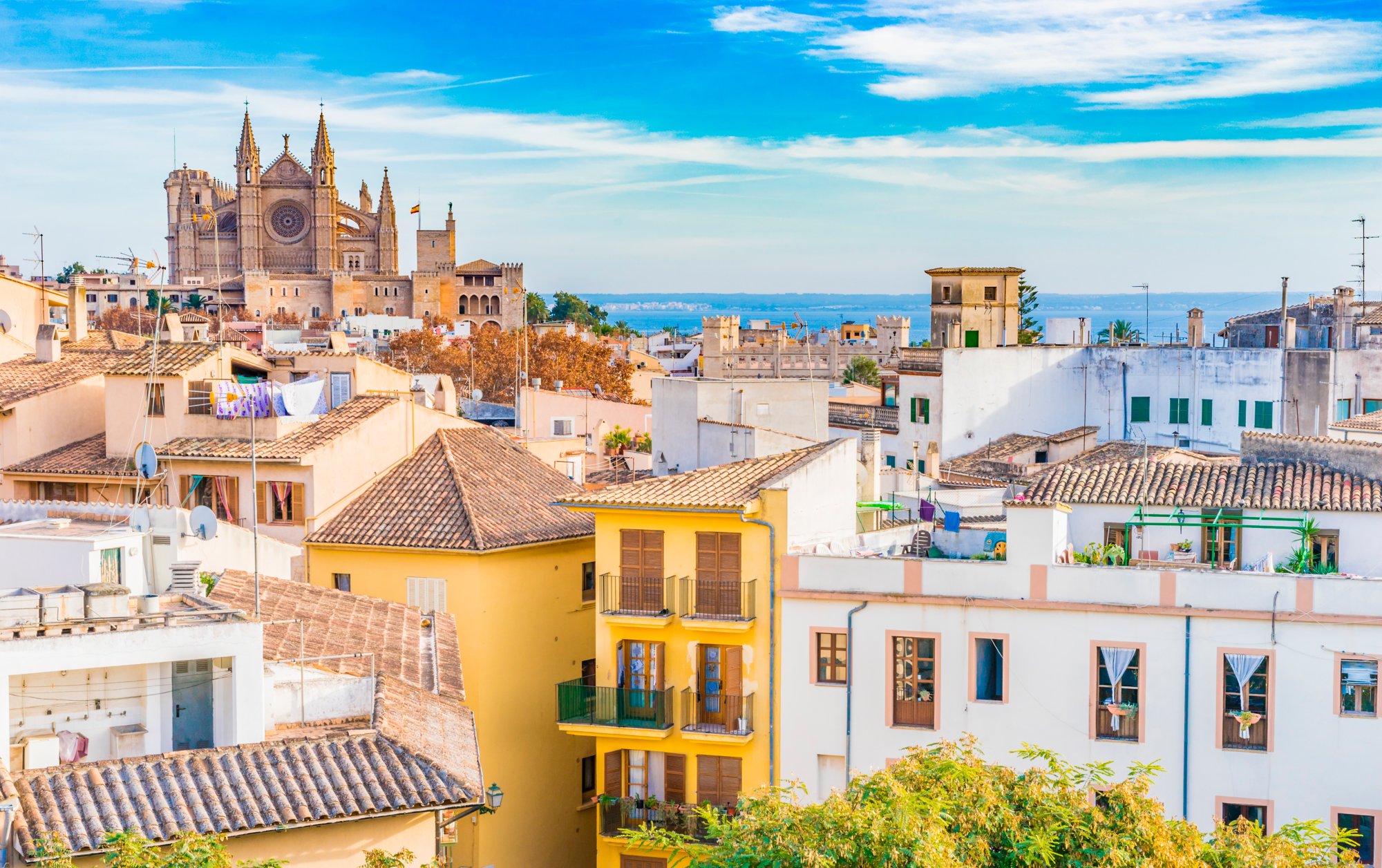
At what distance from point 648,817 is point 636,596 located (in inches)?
114

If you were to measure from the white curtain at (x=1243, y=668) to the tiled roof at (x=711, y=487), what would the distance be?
6.09 meters

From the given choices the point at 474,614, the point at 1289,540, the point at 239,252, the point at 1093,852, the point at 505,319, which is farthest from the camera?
the point at 239,252

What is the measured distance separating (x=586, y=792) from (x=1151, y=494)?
10116mm

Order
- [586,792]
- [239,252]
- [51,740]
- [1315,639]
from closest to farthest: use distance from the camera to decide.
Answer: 1. [51,740]
2. [1315,639]
3. [586,792]
4. [239,252]

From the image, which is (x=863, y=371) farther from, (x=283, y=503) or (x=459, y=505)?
(x=283, y=503)

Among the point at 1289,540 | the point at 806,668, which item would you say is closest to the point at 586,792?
the point at 806,668

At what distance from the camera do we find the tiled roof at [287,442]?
2558 centimetres

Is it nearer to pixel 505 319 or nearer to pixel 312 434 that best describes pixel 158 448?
pixel 312 434

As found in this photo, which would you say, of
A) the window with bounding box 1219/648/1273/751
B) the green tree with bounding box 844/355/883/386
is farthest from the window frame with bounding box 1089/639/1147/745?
the green tree with bounding box 844/355/883/386

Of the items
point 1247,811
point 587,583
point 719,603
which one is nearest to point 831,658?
point 719,603

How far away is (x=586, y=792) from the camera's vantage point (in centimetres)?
2578

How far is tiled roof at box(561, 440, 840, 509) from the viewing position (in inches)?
835

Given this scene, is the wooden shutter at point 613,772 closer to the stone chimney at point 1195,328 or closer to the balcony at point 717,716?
the balcony at point 717,716

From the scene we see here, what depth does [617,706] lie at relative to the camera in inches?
848
